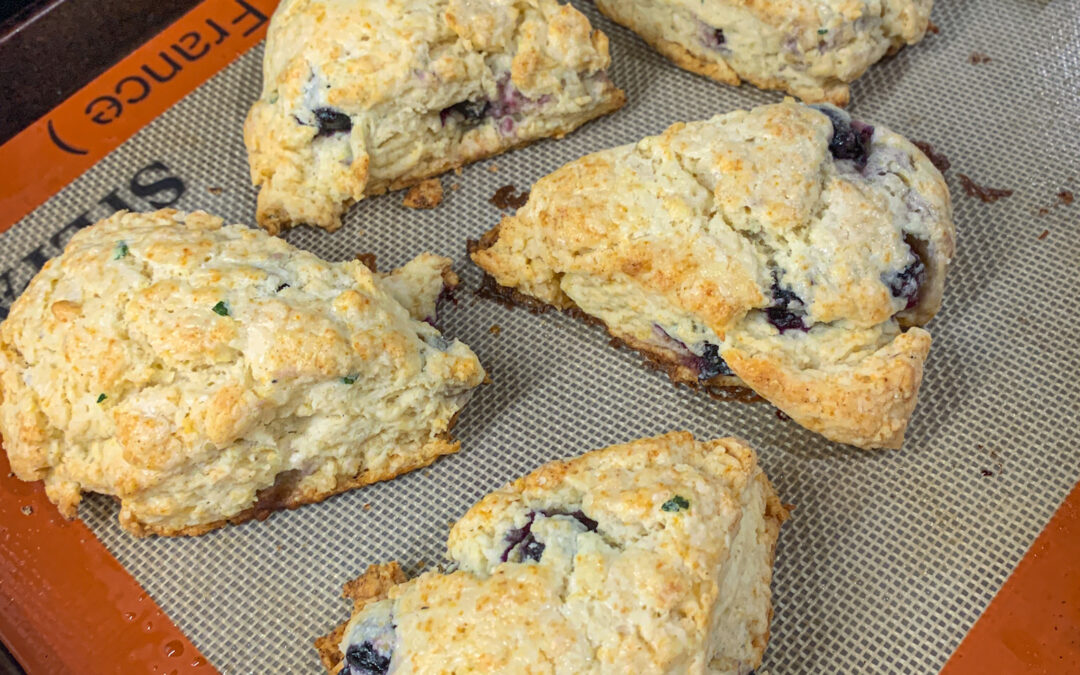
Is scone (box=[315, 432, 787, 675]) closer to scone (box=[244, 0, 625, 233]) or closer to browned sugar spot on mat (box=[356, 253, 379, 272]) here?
browned sugar spot on mat (box=[356, 253, 379, 272])

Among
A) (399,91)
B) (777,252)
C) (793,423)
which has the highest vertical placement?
(399,91)

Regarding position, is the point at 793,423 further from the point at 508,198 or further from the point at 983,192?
the point at 508,198

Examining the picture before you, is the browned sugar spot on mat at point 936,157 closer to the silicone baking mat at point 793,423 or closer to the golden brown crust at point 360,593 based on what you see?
the silicone baking mat at point 793,423

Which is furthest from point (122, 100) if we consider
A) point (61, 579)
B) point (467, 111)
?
point (61, 579)

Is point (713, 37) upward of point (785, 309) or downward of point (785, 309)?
upward

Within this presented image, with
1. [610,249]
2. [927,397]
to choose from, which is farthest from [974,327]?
[610,249]

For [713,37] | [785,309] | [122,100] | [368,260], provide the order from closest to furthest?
[785,309], [368,260], [713,37], [122,100]

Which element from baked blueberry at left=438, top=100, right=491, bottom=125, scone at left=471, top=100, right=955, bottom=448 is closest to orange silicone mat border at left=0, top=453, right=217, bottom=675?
scone at left=471, top=100, right=955, bottom=448

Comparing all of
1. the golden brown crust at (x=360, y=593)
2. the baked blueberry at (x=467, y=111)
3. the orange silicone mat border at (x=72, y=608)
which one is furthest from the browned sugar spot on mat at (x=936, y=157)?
the orange silicone mat border at (x=72, y=608)
